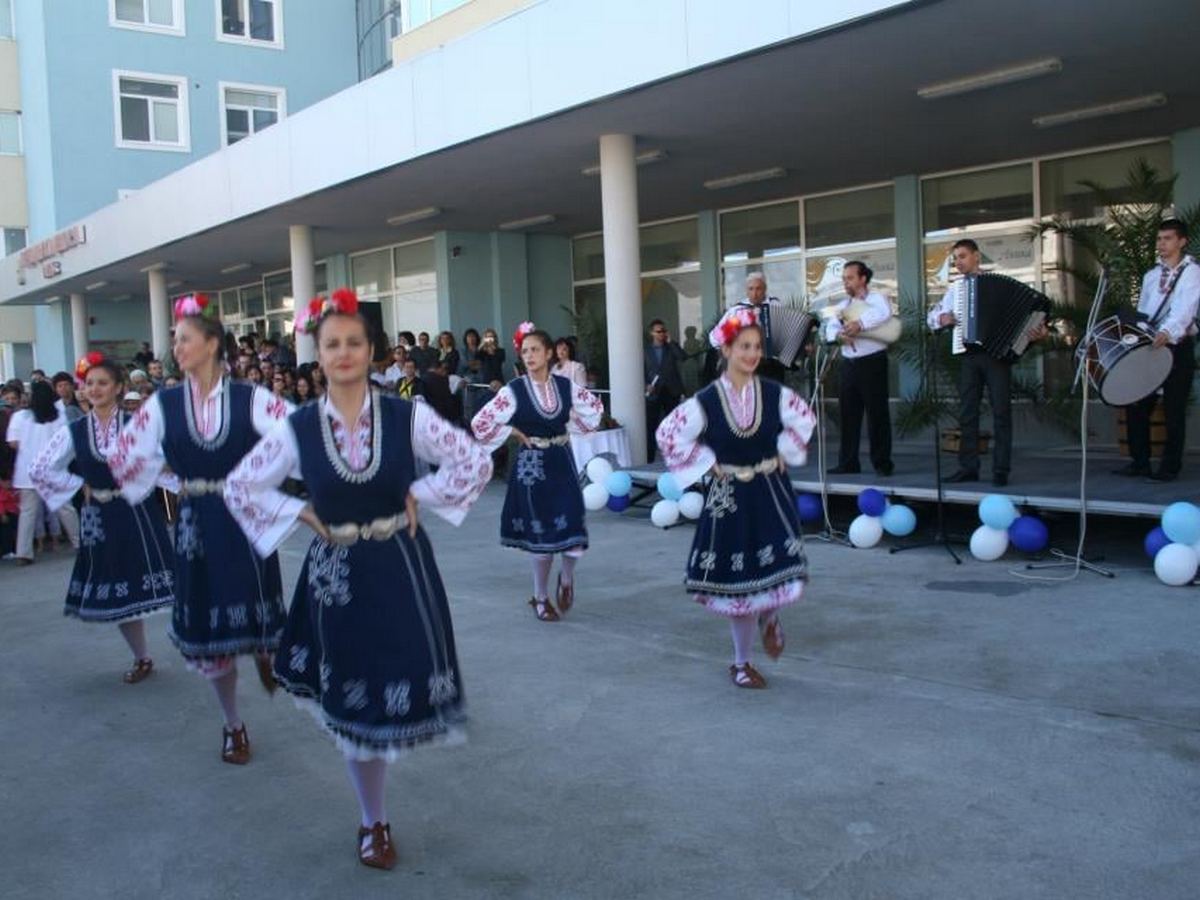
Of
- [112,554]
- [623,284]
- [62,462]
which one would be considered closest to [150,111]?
[623,284]

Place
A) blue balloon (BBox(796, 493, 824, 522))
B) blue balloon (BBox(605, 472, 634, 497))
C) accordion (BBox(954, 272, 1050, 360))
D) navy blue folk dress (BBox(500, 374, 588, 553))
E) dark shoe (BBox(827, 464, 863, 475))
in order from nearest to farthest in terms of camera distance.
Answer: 1. navy blue folk dress (BBox(500, 374, 588, 553))
2. accordion (BBox(954, 272, 1050, 360))
3. blue balloon (BBox(796, 493, 824, 522))
4. dark shoe (BBox(827, 464, 863, 475))
5. blue balloon (BBox(605, 472, 634, 497))

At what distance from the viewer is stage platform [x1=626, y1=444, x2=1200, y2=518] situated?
23.9 ft

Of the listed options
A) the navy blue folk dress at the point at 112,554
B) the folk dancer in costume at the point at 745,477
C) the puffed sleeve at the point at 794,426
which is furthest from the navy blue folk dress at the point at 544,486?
the navy blue folk dress at the point at 112,554

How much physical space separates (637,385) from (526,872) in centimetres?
824

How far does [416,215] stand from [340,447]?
12.6 m

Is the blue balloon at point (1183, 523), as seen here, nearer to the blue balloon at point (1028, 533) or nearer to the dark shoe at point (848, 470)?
the blue balloon at point (1028, 533)

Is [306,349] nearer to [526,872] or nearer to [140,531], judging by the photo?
[140,531]

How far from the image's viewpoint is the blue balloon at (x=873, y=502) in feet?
27.0

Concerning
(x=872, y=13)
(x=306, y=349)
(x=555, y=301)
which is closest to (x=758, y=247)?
(x=555, y=301)

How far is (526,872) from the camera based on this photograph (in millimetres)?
3420

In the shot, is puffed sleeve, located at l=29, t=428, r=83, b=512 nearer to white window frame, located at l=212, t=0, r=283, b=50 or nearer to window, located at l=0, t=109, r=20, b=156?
white window frame, located at l=212, t=0, r=283, b=50

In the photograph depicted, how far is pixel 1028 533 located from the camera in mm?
7340

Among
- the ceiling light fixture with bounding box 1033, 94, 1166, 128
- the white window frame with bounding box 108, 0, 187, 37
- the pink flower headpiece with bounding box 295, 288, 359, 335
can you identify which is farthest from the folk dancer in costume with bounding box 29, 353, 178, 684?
the white window frame with bounding box 108, 0, 187, 37

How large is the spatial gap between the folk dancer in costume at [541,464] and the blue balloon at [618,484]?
3.59m
